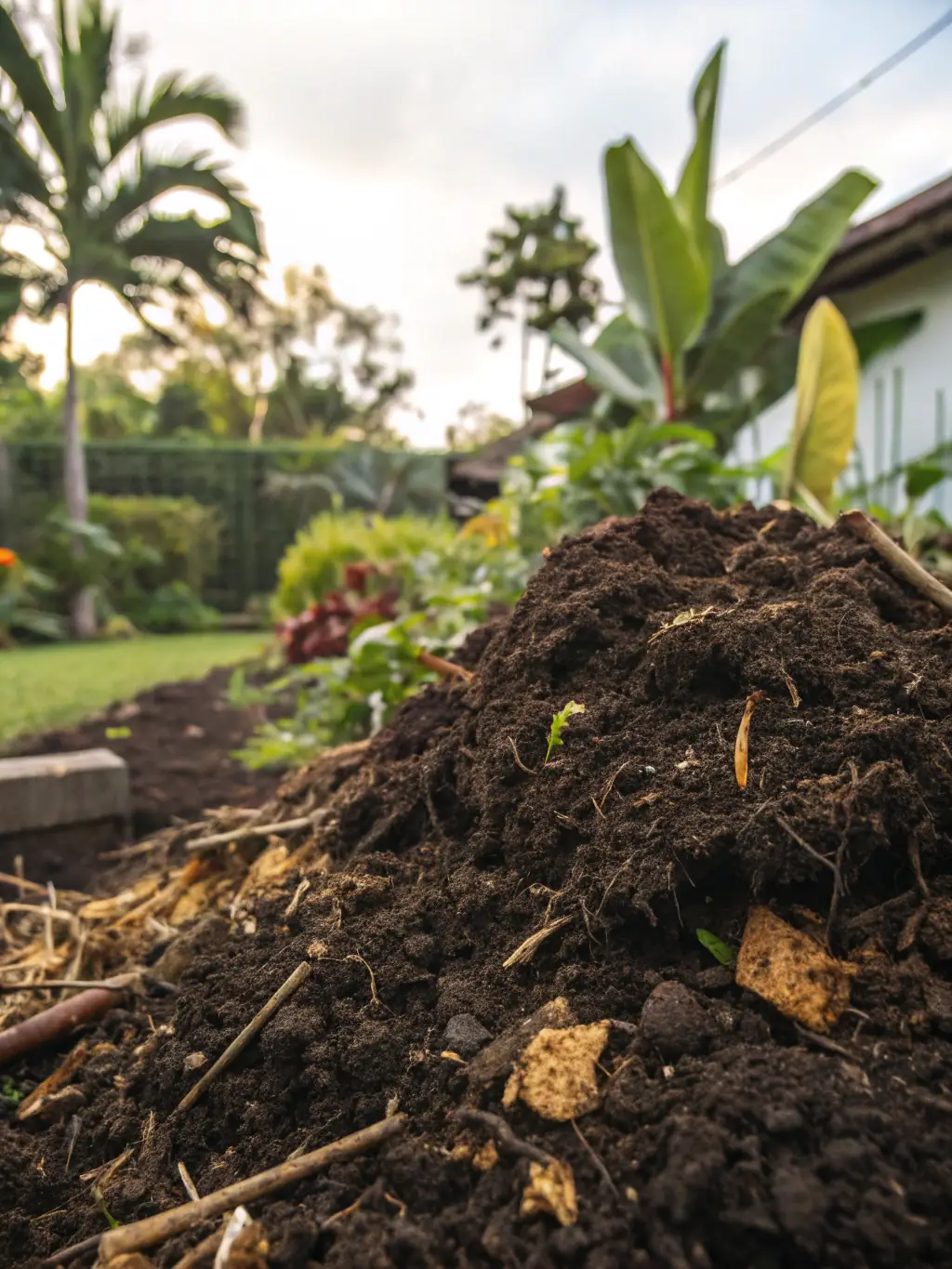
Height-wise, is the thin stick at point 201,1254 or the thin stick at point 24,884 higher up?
the thin stick at point 201,1254

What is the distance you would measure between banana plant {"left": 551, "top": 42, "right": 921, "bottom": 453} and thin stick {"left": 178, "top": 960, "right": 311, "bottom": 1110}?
11.3 feet

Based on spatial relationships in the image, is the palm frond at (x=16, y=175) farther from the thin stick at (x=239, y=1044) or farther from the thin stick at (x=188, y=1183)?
the thin stick at (x=188, y=1183)

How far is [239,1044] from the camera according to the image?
39.6 inches

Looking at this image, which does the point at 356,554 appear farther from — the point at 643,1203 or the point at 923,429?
the point at 643,1203

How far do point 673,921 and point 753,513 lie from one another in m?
1.08

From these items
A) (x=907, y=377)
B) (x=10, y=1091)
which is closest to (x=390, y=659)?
(x=10, y=1091)

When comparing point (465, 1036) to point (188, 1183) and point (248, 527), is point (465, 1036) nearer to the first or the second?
point (188, 1183)

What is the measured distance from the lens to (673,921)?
94 centimetres

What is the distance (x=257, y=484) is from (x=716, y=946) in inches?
674

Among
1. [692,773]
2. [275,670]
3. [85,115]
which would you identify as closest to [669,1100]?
[692,773]

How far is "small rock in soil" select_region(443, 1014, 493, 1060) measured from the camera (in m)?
0.89

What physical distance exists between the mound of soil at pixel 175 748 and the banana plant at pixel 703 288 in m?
2.56

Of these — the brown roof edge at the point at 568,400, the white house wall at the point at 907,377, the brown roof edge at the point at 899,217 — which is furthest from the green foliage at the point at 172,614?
the brown roof edge at the point at 899,217

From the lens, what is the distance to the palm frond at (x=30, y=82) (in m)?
12.2
